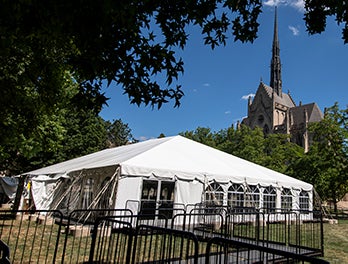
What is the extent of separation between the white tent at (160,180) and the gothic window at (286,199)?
0.41ft

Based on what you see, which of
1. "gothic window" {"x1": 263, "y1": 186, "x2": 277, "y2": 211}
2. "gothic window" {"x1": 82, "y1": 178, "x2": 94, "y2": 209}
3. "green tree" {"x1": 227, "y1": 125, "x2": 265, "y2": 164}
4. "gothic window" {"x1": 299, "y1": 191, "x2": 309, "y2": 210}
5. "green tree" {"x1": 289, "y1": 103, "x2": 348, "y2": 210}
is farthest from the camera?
"green tree" {"x1": 227, "y1": 125, "x2": 265, "y2": 164}

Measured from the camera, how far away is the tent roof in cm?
1194

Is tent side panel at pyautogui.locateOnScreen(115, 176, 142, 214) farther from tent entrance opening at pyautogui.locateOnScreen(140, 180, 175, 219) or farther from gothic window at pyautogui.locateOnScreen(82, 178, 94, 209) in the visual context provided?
gothic window at pyautogui.locateOnScreen(82, 178, 94, 209)

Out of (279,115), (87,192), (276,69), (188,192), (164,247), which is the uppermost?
(276,69)

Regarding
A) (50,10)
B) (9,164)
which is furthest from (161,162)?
(9,164)

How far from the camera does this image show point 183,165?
43.8ft

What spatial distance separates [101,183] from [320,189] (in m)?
26.5

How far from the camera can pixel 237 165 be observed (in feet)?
54.4

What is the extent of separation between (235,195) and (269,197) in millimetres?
2845

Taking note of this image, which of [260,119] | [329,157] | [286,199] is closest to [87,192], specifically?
[286,199]

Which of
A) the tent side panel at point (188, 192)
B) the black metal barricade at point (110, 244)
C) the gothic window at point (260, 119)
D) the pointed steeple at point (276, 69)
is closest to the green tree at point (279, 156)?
the tent side panel at point (188, 192)

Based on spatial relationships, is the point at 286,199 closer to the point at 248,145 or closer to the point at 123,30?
the point at 123,30

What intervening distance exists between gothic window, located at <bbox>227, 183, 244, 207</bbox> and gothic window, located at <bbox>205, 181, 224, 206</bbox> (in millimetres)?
602

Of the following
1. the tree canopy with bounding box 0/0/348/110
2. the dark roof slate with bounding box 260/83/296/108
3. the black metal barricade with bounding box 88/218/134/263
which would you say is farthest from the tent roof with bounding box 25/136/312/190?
the dark roof slate with bounding box 260/83/296/108
